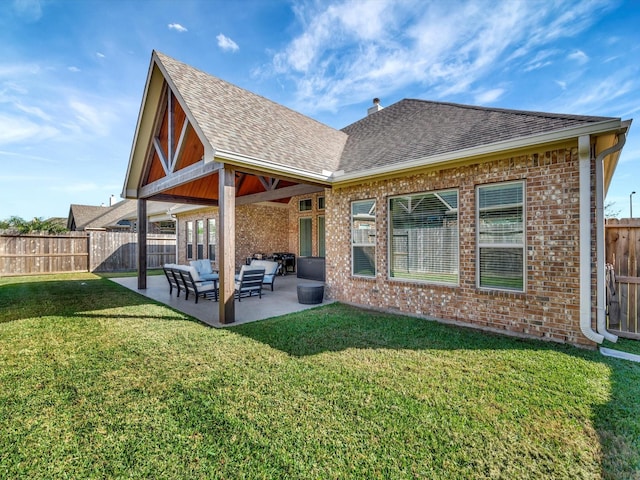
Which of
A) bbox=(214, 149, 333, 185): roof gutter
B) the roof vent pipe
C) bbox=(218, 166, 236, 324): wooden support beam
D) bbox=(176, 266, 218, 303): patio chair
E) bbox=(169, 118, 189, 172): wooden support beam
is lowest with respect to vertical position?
bbox=(176, 266, 218, 303): patio chair

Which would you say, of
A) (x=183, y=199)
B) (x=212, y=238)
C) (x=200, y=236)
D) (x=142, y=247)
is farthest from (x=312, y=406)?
(x=200, y=236)

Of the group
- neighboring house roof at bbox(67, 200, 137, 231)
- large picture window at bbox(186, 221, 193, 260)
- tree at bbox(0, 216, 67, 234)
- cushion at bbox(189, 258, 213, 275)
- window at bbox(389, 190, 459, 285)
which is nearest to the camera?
window at bbox(389, 190, 459, 285)

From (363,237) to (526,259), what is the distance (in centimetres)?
359

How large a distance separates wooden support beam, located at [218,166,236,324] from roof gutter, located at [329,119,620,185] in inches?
120

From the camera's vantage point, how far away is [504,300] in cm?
549

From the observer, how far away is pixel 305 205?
14547 millimetres

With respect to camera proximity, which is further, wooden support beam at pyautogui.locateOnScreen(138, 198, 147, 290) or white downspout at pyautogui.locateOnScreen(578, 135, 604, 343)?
wooden support beam at pyautogui.locateOnScreen(138, 198, 147, 290)

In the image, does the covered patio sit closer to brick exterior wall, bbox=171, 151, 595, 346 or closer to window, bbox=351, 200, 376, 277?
window, bbox=351, 200, 376, 277

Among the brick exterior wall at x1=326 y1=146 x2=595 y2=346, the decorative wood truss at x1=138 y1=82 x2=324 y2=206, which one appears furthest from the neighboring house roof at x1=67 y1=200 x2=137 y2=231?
the brick exterior wall at x1=326 y1=146 x2=595 y2=346

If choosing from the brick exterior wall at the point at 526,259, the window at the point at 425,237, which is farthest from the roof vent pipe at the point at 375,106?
A: the window at the point at 425,237

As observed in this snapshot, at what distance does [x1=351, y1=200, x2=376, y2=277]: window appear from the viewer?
7522 mm

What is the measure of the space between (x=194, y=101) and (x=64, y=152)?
1585 centimetres

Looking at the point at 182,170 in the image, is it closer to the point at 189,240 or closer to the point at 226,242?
the point at 226,242

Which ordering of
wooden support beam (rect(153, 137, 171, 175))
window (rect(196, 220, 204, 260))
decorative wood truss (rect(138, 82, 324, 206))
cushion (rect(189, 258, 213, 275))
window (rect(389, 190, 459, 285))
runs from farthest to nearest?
window (rect(196, 220, 204, 260))
cushion (rect(189, 258, 213, 275))
wooden support beam (rect(153, 137, 171, 175))
decorative wood truss (rect(138, 82, 324, 206))
window (rect(389, 190, 459, 285))
